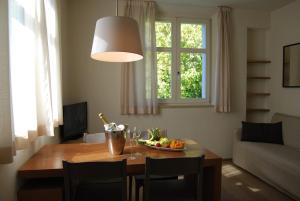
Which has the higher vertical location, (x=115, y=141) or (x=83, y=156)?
(x=115, y=141)

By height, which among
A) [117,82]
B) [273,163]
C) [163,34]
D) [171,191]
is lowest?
[273,163]

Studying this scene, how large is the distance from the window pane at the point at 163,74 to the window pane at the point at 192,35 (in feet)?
1.27

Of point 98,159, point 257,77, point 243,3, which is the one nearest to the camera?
point 98,159

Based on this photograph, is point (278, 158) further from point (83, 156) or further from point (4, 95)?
point (4, 95)

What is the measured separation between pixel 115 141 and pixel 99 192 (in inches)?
15.6

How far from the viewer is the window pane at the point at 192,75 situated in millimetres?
4207

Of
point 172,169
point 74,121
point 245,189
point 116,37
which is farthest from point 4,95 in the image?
point 245,189

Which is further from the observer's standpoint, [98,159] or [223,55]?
[223,55]

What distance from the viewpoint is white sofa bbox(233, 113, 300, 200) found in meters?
2.78

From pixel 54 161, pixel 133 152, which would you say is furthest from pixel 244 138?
pixel 54 161

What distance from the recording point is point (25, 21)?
178 cm

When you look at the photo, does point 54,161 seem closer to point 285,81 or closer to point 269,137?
point 269,137

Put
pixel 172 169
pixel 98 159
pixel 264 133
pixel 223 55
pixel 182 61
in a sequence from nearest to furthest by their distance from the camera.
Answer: pixel 172 169
pixel 98 159
pixel 264 133
pixel 223 55
pixel 182 61

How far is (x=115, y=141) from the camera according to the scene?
191 centimetres
